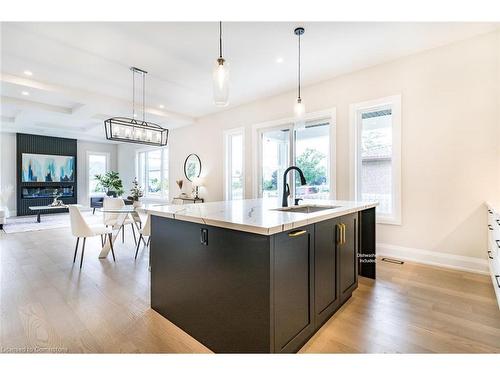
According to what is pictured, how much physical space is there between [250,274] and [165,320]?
1056 mm

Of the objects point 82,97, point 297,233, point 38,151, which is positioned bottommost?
point 297,233

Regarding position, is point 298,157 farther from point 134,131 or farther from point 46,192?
point 46,192

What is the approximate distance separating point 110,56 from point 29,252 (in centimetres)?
324

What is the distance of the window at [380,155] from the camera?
11.6 ft

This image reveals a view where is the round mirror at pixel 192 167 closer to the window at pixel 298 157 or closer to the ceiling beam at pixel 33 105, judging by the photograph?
the window at pixel 298 157

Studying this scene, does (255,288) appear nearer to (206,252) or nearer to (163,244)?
(206,252)

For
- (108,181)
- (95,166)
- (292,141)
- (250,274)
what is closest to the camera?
(250,274)

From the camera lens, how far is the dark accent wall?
8023 millimetres

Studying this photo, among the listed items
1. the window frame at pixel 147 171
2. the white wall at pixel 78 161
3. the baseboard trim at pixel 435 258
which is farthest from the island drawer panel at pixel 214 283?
the white wall at pixel 78 161

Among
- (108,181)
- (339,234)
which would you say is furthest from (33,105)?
(339,234)

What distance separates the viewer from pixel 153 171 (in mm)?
8727

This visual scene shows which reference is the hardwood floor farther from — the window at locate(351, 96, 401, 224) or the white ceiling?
the white ceiling

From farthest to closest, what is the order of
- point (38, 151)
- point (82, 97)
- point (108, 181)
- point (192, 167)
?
point (108, 181)
point (38, 151)
point (192, 167)
point (82, 97)

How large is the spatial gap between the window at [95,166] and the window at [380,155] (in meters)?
9.65
